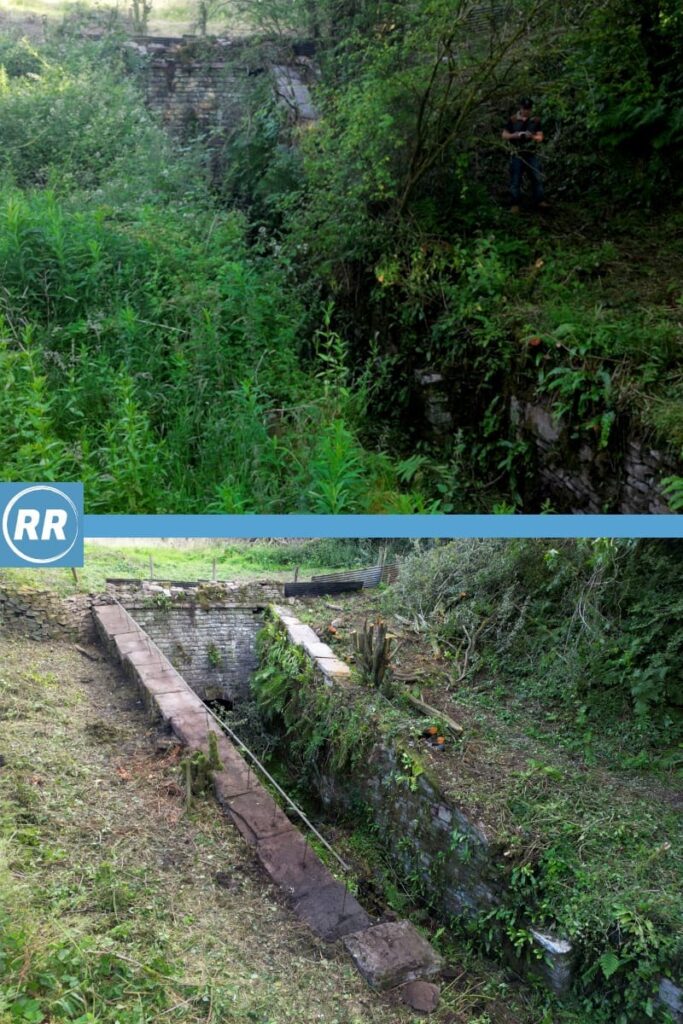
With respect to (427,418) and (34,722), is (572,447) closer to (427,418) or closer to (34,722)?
(427,418)

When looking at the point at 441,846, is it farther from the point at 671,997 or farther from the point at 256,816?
the point at 671,997

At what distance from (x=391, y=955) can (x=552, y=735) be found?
189cm

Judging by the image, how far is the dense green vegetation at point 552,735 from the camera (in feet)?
13.0

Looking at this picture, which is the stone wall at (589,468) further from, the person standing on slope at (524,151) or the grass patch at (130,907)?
the grass patch at (130,907)

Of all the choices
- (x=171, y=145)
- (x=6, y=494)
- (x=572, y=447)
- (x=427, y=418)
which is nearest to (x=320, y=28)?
(x=171, y=145)

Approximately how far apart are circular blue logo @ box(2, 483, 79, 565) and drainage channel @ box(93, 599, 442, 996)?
260 centimetres

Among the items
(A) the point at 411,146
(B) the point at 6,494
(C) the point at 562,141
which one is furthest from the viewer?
(C) the point at 562,141

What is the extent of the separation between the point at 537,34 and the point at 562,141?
133cm

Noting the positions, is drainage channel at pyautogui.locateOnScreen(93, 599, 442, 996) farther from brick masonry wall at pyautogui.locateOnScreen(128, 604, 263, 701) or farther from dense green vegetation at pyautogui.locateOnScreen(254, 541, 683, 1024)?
dense green vegetation at pyautogui.locateOnScreen(254, 541, 683, 1024)

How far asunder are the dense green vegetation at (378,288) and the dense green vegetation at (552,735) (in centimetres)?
126

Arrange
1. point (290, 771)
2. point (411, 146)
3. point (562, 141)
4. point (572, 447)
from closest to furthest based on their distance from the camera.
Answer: point (572, 447) < point (411, 146) < point (290, 771) < point (562, 141)

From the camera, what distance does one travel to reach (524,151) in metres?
6.61

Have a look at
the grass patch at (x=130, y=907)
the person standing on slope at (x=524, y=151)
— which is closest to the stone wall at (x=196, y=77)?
the person standing on slope at (x=524, y=151)

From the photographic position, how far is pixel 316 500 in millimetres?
4199
